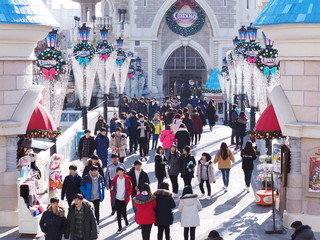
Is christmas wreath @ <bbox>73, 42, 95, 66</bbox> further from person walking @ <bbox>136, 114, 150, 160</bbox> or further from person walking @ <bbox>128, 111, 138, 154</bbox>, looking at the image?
person walking @ <bbox>136, 114, 150, 160</bbox>

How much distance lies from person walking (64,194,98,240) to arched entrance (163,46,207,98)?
134 ft

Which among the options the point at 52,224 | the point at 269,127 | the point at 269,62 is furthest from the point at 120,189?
the point at 269,62

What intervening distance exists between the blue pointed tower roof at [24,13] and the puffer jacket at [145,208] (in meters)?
4.49

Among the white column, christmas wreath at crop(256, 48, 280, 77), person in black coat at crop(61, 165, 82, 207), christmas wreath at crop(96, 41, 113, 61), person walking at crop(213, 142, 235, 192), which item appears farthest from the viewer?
christmas wreath at crop(96, 41, 113, 61)

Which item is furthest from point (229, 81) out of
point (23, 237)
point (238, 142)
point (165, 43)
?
point (23, 237)

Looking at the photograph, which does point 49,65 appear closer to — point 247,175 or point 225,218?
point 247,175

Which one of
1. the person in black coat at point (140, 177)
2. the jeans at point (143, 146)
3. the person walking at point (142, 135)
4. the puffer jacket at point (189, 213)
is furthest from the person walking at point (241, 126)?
the puffer jacket at point (189, 213)

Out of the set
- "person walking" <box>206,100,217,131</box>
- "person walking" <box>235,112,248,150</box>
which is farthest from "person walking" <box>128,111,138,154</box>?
"person walking" <box>206,100,217,131</box>

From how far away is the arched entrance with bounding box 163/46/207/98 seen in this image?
53.5 metres

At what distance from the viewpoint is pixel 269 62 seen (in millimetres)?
20781

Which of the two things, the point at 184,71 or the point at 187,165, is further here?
the point at 184,71

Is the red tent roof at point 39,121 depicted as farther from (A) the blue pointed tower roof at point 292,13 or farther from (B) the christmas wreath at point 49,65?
(B) the christmas wreath at point 49,65

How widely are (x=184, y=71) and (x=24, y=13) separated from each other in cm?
4082

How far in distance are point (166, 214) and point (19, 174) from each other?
382cm
